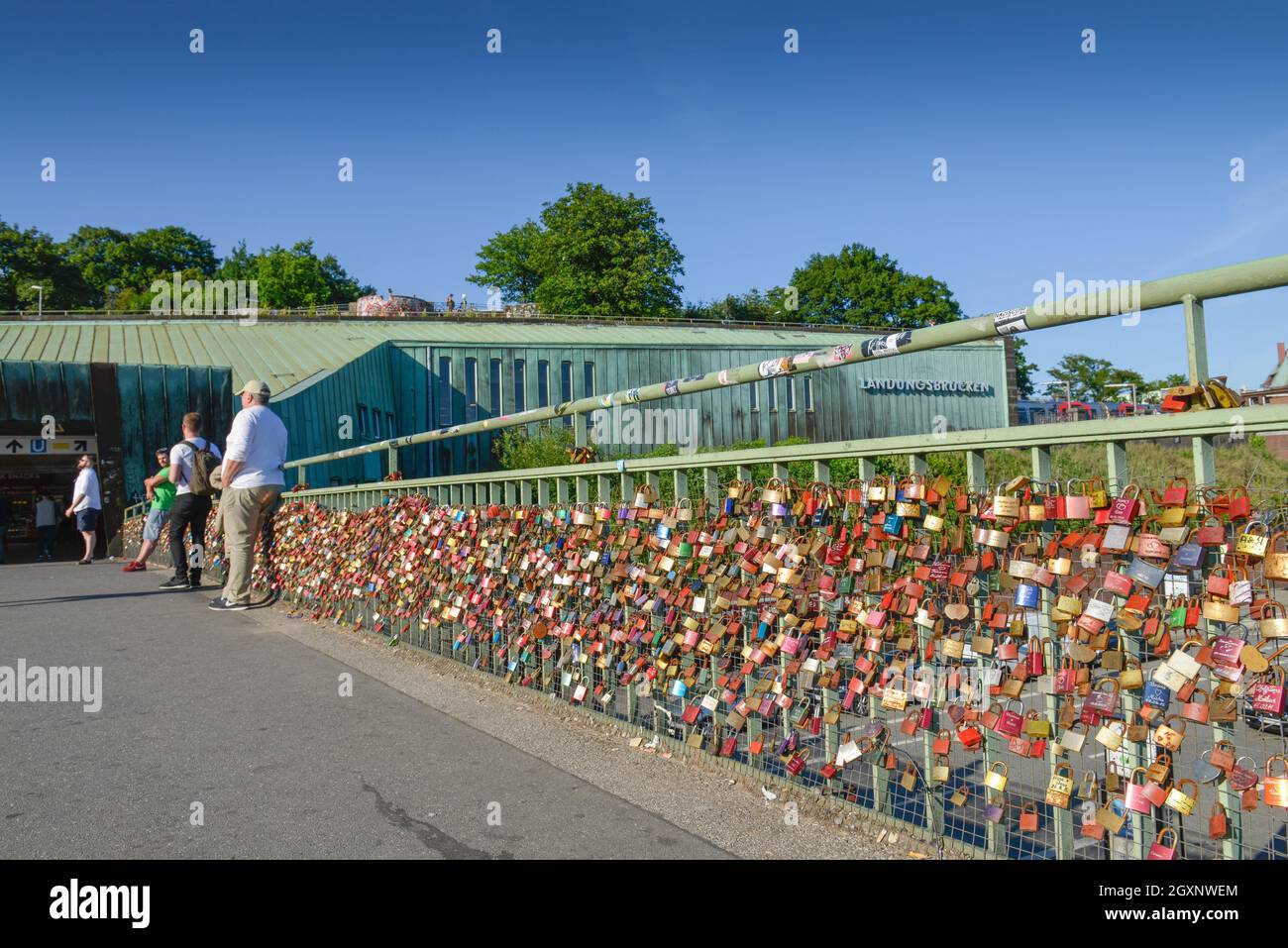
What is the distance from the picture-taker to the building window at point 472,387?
4238cm

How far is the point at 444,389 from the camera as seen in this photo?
41.7 metres

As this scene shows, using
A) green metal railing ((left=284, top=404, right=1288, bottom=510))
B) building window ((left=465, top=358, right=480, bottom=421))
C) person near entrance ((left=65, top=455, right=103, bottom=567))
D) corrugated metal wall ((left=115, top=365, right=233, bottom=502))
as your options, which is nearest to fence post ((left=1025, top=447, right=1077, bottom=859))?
green metal railing ((left=284, top=404, right=1288, bottom=510))

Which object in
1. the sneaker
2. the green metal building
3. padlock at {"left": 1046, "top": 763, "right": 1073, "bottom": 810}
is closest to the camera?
padlock at {"left": 1046, "top": 763, "right": 1073, "bottom": 810}

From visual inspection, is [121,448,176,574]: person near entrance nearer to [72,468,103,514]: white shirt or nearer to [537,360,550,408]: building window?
[72,468,103,514]: white shirt

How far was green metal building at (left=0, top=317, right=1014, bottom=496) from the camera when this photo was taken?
85.0 ft

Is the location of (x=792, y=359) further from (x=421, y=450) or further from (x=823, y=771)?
(x=421, y=450)

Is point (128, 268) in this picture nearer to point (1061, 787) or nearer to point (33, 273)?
point (33, 273)

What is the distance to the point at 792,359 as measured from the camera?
352 cm

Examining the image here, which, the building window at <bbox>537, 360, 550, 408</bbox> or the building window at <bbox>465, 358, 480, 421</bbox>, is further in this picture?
the building window at <bbox>537, 360, 550, 408</bbox>

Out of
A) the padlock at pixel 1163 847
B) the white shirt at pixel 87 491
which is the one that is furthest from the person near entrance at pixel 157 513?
the padlock at pixel 1163 847

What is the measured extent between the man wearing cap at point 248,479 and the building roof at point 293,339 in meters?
18.8

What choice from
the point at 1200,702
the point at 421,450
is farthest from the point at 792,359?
the point at 421,450

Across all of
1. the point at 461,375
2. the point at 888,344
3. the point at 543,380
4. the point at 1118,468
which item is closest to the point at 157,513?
the point at 888,344

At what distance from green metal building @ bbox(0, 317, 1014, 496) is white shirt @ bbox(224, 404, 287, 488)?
46.2ft
